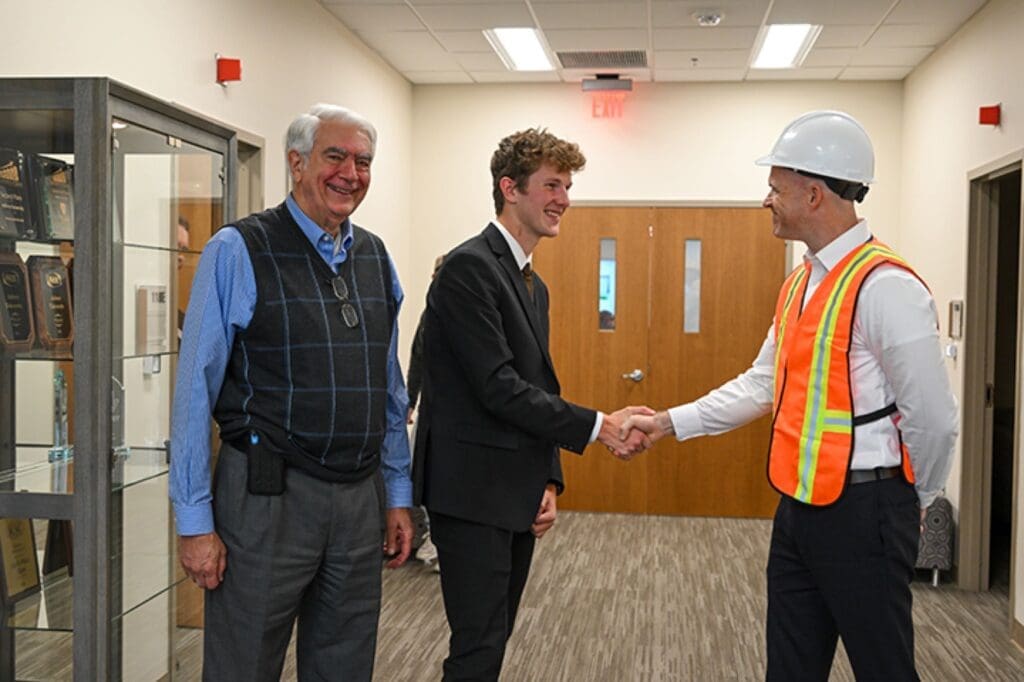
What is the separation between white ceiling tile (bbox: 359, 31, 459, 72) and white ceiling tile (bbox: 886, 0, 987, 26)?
92.5 inches

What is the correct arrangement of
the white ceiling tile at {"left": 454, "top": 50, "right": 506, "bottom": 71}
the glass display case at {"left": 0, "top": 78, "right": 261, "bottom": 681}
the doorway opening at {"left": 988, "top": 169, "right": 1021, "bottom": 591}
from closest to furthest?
the glass display case at {"left": 0, "top": 78, "right": 261, "bottom": 681}, the white ceiling tile at {"left": 454, "top": 50, "right": 506, "bottom": 71}, the doorway opening at {"left": 988, "top": 169, "right": 1021, "bottom": 591}

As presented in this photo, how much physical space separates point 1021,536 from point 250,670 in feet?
11.1

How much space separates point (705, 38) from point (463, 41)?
1.28m

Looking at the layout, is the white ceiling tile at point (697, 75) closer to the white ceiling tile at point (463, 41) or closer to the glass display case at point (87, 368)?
the white ceiling tile at point (463, 41)

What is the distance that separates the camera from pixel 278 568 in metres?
2.01

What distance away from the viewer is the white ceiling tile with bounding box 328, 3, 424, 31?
5.11 m

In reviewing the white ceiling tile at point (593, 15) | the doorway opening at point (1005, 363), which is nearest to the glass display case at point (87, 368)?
the white ceiling tile at point (593, 15)

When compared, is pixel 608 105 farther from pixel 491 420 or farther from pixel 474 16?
pixel 491 420

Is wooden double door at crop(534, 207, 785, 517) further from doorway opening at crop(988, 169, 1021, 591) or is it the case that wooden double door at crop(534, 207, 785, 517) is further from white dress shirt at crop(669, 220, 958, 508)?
white dress shirt at crop(669, 220, 958, 508)

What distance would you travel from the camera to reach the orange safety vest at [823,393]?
6.86ft

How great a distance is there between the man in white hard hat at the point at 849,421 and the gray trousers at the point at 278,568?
90cm

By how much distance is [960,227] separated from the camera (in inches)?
205

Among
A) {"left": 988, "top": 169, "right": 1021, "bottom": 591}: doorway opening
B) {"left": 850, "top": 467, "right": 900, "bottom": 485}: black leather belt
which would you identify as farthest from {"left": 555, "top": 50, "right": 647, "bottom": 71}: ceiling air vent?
{"left": 850, "top": 467, "right": 900, "bottom": 485}: black leather belt

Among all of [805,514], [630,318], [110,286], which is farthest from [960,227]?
[110,286]
